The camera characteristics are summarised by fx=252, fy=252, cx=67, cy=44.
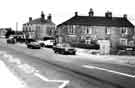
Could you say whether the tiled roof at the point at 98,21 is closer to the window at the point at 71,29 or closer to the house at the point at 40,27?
the window at the point at 71,29

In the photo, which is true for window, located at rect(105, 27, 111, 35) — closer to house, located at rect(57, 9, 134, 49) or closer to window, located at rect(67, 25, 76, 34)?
house, located at rect(57, 9, 134, 49)

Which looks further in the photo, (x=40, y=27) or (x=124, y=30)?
(x=40, y=27)

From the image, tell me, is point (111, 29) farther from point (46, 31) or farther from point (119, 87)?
point (119, 87)

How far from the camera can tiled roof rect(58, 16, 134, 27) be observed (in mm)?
67312

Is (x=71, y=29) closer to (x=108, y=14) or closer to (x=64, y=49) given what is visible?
(x=108, y=14)

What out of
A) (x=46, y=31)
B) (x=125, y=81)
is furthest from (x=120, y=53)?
(x=46, y=31)

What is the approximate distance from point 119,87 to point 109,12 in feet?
186

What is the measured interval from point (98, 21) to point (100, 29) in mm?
2450

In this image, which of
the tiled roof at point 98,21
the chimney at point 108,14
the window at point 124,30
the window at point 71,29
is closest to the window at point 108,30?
the tiled roof at point 98,21

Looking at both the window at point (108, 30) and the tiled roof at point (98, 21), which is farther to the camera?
the tiled roof at point (98, 21)

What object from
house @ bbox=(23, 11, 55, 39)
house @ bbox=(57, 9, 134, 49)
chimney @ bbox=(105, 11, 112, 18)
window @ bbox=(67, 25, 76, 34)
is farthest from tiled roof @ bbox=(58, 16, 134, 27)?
house @ bbox=(23, 11, 55, 39)

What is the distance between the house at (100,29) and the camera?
67250 mm

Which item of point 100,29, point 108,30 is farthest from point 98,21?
point 108,30

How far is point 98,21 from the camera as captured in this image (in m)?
68.3
